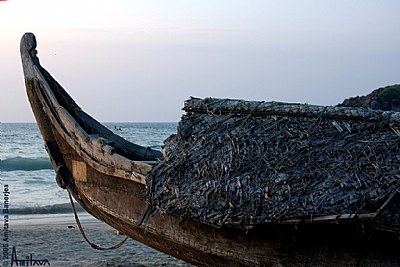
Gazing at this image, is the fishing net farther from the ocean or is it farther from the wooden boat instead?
the ocean

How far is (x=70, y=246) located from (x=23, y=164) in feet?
50.4

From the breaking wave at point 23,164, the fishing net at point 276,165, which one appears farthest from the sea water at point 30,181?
the fishing net at point 276,165

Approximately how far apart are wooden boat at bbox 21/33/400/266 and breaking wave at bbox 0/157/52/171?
17091mm

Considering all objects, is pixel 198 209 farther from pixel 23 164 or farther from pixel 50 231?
pixel 23 164

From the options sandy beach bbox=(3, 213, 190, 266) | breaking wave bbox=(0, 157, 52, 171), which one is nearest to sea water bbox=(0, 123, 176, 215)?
breaking wave bbox=(0, 157, 52, 171)

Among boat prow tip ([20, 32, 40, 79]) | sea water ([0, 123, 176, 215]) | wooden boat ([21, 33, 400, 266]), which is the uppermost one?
boat prow tip ([20, 32, 40, 79])

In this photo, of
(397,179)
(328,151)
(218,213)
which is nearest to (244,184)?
(218,213)

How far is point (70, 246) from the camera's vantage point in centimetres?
973

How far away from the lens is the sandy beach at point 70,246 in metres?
8.42

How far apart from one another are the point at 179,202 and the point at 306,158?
101cm

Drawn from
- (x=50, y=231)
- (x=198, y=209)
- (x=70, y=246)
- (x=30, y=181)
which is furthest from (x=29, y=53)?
(x=30, y=181)

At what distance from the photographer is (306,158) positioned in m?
4.55

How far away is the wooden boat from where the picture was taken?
429 centimetres

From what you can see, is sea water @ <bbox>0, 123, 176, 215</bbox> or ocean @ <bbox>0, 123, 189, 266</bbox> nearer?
ocean @ <bbox>0, 123, 189, 266</bbox>
